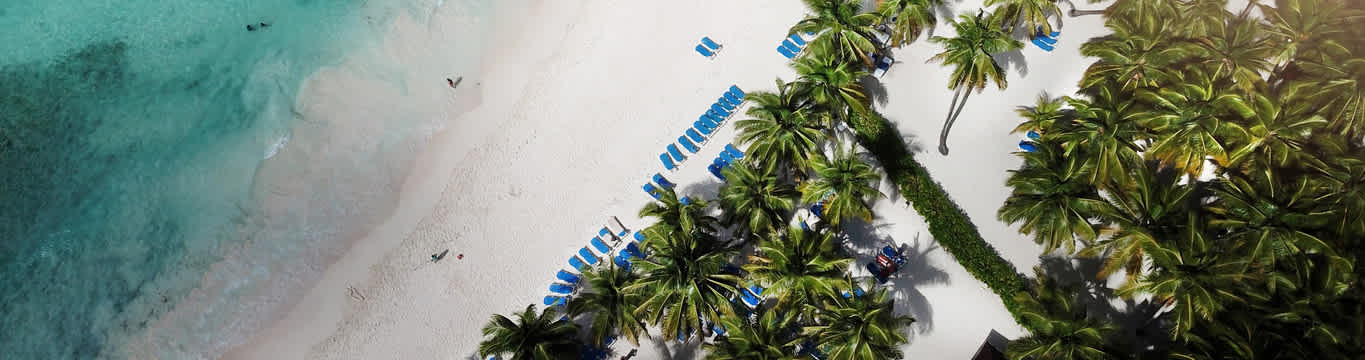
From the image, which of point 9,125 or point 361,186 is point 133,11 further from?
point 361,186

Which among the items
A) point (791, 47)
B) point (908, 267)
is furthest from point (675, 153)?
point (908, 267)

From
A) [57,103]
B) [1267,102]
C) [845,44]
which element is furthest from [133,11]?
[1267,102]

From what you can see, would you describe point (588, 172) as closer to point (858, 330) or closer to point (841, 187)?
point (841, 187)

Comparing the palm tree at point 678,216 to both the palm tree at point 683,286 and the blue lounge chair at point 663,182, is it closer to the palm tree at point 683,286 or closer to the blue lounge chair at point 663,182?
the palm tree at point 683,286

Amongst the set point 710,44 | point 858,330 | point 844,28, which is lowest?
point 858,330

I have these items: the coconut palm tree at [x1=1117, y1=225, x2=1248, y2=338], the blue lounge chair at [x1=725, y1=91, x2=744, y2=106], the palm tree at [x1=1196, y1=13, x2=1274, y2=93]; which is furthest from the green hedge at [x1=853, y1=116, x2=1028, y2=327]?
the palm tree at [x1=1196, y1=13, x2=1274, y2=93]

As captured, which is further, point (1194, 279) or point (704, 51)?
point (704, 51)

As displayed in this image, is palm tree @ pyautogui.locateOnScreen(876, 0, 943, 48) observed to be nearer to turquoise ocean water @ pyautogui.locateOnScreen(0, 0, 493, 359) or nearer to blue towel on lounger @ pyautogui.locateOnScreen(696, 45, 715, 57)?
blue towel on lounger @ pyautogui.locateOnScreen(696, 45, 715, 57)

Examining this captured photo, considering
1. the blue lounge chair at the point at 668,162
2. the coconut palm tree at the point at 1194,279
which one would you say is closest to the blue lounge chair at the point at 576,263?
the blue lounge chair at the point at 668,162
